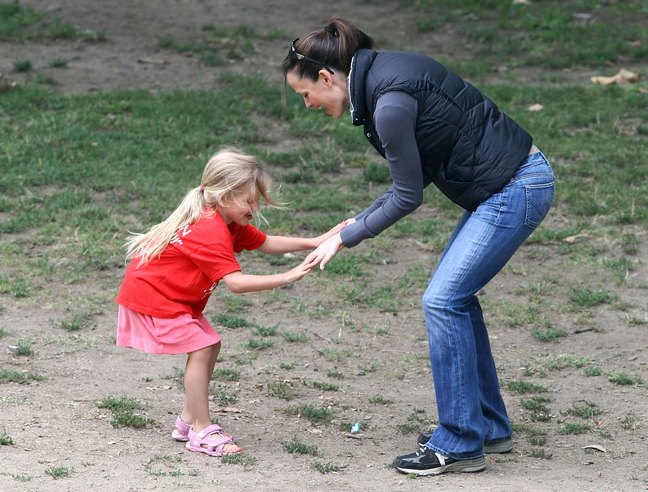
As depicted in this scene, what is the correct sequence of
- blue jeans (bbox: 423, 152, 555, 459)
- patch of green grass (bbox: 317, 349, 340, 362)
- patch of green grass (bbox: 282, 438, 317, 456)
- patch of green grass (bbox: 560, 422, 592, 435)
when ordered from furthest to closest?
patch of green grass (bbox: 317, 349, 340, 362) → patch of green grass (bbox: 560, 422, 592, 435) → patch of green grass (bbox: 282, 438, 317, 456) → blue jeans (bbox: 423, 152, 555, 459)

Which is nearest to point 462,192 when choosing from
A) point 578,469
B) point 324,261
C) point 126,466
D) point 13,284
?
point 324,261

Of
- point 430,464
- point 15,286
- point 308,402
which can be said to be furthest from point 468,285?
point 15,286

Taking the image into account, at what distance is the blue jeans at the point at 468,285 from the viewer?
13.7ft

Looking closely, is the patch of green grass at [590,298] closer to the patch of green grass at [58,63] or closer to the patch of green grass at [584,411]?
the patch of green grass at [584,411]

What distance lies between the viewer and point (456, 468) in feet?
14.4

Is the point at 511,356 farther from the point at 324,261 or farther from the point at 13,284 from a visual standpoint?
the point at 13,284

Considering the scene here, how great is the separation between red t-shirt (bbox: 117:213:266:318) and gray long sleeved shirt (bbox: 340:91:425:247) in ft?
1.84

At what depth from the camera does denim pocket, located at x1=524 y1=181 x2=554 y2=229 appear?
420cm

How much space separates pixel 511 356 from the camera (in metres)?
5.96

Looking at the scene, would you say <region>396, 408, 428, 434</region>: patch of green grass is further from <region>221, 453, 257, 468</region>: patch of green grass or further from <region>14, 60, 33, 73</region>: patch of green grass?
<region>14, 60, 33, 73</region>: patch of green grass

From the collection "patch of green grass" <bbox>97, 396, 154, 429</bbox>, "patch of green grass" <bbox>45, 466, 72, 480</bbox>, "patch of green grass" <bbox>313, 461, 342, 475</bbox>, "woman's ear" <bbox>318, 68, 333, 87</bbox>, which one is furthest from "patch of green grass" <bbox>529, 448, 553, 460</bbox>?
"patch of green grass" <bbox>45, 466, 72, 480</bbox>

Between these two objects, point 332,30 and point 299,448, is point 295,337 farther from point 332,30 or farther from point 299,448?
point 332,30

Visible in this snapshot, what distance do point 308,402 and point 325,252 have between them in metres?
1.20

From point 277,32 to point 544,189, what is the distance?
8.42 metres
